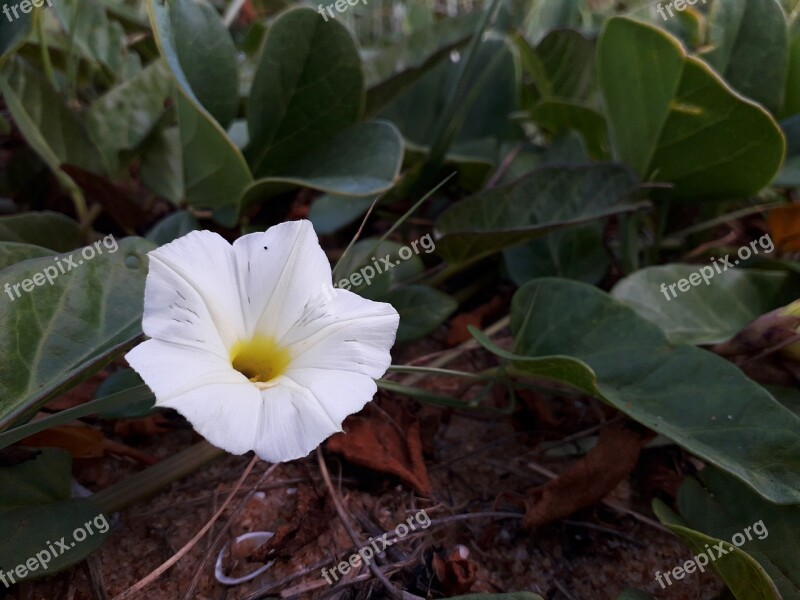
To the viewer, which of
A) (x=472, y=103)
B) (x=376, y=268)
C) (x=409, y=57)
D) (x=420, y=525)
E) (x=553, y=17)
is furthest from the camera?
(x=553, y=17)

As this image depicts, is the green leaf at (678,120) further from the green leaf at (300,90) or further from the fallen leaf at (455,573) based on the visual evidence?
the fallen leaf at (455,573)

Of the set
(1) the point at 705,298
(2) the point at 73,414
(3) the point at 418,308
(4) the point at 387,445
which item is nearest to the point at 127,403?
(2) the point at 73,414

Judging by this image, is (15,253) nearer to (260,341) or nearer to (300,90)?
(260,341)

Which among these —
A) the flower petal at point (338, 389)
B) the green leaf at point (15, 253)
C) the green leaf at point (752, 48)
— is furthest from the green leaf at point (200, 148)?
the green leaf at point (752, 48)

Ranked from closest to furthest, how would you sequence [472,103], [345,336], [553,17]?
[345,336]
[472,103]
[553,17]

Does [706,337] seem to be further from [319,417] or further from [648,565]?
[319,417]

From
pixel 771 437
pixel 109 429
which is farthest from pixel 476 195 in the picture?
pixel 109 429
